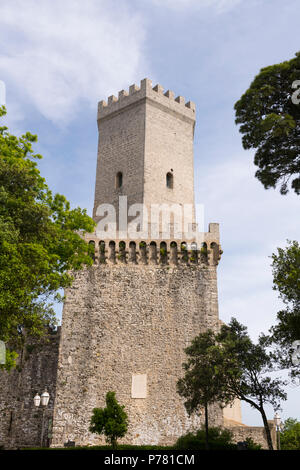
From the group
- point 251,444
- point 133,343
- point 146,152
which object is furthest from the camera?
point 146,152

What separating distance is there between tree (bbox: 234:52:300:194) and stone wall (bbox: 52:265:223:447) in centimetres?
943

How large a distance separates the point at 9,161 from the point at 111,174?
12.7 metres

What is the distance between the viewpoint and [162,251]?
25562 millimetres

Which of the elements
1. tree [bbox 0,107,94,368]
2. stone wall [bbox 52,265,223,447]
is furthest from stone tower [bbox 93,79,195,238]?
tree [bbox 0,107,94,368]

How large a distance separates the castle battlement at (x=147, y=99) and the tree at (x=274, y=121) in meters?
14.6

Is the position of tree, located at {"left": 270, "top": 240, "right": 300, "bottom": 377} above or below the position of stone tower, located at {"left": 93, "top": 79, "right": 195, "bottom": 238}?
below

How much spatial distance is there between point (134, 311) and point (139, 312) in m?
0.28

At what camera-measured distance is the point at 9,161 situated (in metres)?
17.6

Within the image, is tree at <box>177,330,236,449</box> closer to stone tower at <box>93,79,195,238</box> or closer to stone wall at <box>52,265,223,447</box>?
stone wall at <box>52,265,223,447</box>

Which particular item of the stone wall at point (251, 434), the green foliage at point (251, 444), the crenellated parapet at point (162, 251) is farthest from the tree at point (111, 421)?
the crenellated parapet at point (162, 251)

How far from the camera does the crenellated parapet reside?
25484mm

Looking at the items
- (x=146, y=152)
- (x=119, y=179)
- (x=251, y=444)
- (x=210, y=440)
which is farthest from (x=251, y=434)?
(x=146, y=152)

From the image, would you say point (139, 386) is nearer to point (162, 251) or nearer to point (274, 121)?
point (162, 251)

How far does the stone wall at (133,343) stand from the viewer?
22078mm
